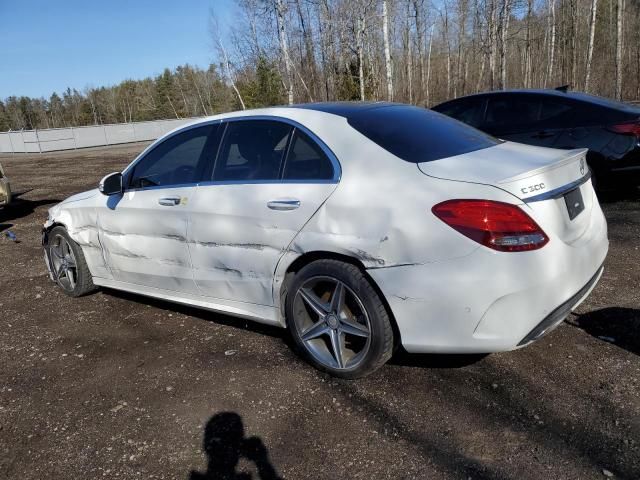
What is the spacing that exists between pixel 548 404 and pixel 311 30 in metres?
35.4

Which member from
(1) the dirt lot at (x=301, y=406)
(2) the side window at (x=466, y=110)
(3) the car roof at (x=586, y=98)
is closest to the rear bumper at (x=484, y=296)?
(1) the dirt lot at (x=301, y=406)

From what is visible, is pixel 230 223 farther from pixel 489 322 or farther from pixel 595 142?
pixel 595 142

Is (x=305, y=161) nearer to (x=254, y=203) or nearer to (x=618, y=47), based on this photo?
(x=254, y=203)

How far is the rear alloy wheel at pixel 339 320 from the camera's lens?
9.43ft

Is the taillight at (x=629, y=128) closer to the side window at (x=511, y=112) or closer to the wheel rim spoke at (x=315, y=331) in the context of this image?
the side window at (x=511, y=112)

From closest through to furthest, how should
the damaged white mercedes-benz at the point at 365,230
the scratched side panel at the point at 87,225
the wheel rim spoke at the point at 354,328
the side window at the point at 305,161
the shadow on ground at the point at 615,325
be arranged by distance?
the damaged white mercedes-benz at the point at 365,230 → the wheel rim spoke at the point at 354,328 → the side window at the point at 305,161 → the shadow on ground at the point at 615,325 → the scratched side panel at the point at 87,225

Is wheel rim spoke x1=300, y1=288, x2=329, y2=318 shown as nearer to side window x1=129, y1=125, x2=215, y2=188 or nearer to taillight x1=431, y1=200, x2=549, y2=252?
taillight x1=431, y1=200, x2=549, y2=252

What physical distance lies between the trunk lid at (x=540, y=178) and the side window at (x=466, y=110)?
462cm

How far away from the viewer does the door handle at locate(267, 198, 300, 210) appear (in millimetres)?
3115

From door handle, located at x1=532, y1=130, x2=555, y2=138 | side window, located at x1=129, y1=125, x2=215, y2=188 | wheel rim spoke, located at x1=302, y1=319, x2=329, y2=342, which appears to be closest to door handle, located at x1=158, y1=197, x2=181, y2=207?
side window, located at x1=129, y1=125, x2=215, y2=188

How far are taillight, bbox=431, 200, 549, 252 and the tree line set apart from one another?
21.0 meters

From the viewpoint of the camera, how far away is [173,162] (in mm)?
4117

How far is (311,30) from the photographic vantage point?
114 ft

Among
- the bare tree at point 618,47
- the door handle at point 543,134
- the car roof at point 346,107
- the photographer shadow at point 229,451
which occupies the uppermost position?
the bare tree at point 618,47
